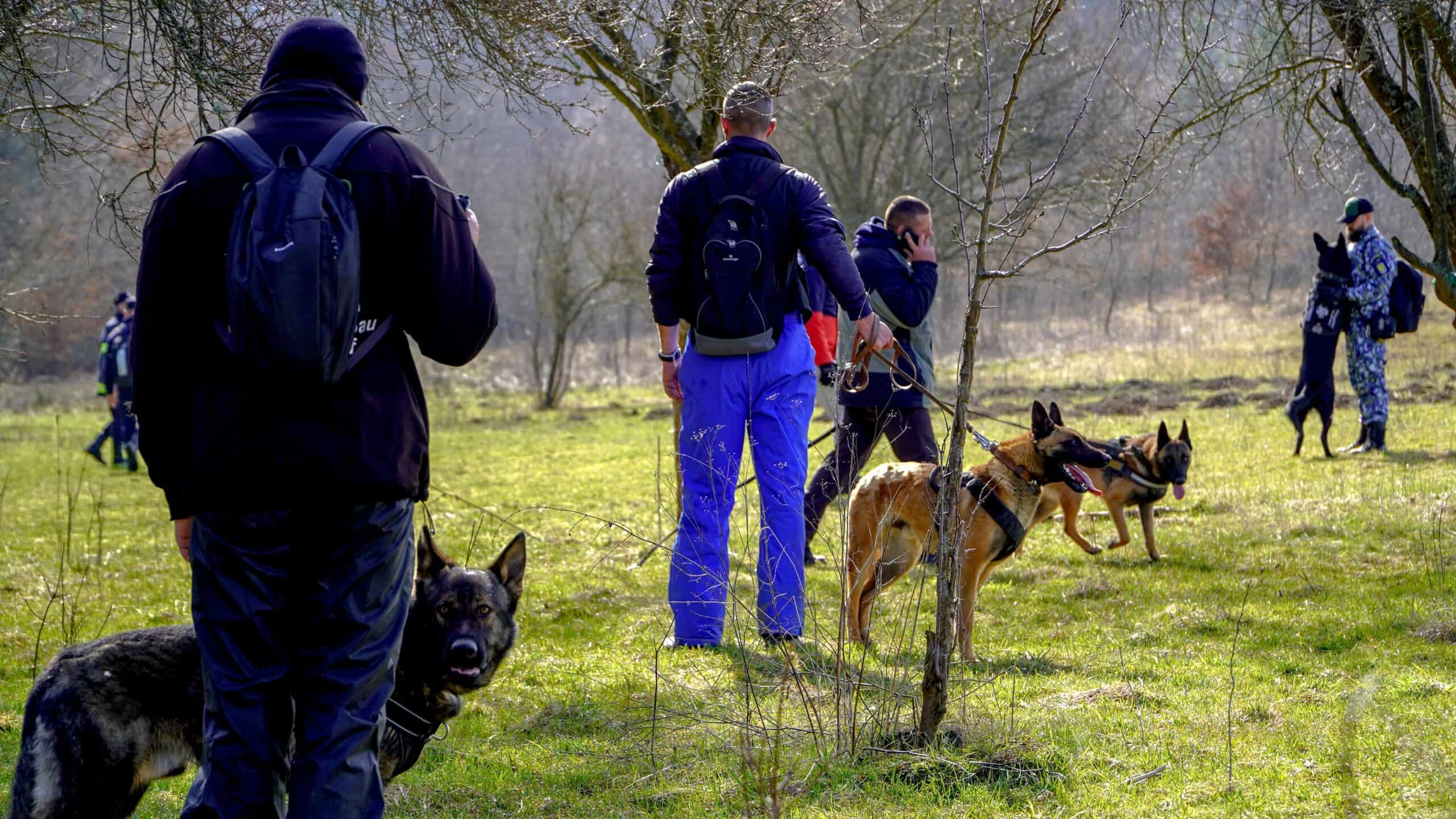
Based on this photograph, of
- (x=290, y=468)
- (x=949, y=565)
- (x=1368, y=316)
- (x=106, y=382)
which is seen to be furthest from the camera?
(x=106, y=382)

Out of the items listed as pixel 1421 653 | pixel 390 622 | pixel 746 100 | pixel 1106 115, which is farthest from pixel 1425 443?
pixel 1106 115

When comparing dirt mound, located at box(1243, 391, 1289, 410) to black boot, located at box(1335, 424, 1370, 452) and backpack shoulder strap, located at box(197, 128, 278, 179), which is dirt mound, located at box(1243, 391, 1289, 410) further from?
backpack shoulder strap, located at box(197, 128, 278, 179)

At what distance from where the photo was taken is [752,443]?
5520mm

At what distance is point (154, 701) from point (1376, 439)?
491 inches

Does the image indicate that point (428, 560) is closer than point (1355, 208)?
Yes

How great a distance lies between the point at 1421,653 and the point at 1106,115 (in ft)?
71.8

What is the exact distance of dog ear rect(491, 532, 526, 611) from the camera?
162 inches

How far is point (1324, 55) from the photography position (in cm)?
758

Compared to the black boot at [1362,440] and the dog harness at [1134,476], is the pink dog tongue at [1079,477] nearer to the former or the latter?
the dog harness at [1134,476]

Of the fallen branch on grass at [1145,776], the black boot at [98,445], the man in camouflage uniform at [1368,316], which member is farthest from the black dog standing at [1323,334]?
the black boot at [98,445]

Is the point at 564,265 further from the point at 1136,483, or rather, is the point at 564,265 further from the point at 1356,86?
the point at 1356,86

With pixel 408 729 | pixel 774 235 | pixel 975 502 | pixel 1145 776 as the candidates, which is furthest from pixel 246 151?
pixel 975 502

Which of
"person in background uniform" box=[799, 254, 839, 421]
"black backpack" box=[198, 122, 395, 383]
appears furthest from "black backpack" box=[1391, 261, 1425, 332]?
"black backpack" box=[198, 122, 395, 383]

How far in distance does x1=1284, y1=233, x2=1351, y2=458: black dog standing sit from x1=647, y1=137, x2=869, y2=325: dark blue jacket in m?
8.75
